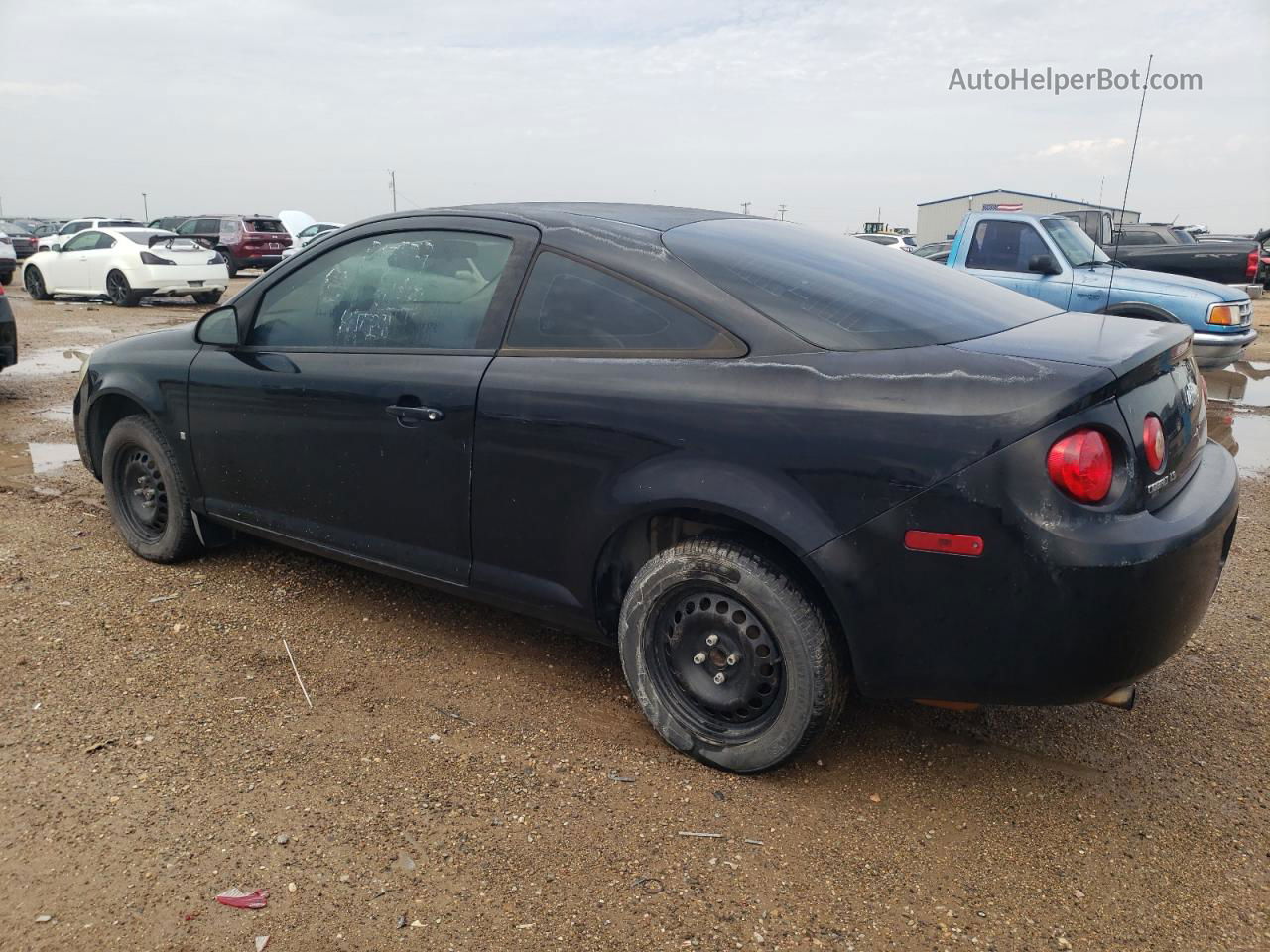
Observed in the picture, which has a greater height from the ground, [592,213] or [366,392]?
[592,213]

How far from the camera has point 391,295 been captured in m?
3.48

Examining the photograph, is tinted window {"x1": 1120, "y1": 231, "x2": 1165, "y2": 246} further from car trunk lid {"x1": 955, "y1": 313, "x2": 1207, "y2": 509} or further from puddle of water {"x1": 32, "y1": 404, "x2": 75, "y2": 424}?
puddle of water {"x1": 32, "y1": 404, "x2": 75, "y2": 424}

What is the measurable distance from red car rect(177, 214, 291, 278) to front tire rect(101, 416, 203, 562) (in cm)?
2137

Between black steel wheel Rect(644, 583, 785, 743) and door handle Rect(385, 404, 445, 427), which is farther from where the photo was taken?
door handle Rect(385, 404, 445, 427)

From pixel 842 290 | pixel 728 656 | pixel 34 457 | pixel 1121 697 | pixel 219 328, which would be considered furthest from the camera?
pixel 34 457

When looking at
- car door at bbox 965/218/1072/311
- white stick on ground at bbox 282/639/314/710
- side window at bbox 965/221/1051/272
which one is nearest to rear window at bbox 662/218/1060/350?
white stick on ground at bbox 282/639/314/710

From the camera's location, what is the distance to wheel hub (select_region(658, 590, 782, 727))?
2697 mm

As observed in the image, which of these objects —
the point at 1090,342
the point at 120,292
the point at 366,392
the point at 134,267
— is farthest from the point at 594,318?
the point at 120,292

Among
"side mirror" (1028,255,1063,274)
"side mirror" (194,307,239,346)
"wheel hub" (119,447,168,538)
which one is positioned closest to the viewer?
"side mirror" (194,307,239,346)

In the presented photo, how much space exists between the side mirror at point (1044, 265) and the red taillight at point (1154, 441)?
23.4 ft

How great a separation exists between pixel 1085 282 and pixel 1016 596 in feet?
25.7

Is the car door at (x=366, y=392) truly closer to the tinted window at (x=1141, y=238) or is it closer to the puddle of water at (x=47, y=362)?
the puddle of water at (x=47, y=362)

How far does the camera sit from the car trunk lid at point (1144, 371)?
238 centimetres

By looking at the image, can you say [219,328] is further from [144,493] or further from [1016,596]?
[1016,596]
